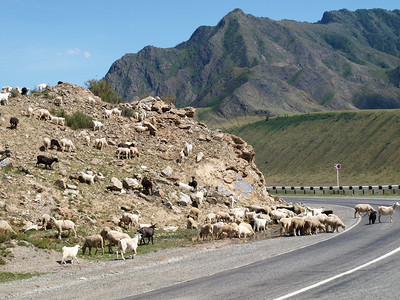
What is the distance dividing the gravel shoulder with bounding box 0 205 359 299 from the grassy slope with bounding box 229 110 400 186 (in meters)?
62.6

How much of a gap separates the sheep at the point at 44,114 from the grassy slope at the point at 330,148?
190 ft

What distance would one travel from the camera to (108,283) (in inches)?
632

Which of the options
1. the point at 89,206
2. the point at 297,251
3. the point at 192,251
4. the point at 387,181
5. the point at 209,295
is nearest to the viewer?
the point at 209,295

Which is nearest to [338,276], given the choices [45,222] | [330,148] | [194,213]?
[45,222]

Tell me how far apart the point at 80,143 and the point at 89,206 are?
27.6 ft

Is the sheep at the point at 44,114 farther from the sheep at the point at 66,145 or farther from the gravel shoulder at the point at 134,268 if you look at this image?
the gravel shoulder at the point at 134,268

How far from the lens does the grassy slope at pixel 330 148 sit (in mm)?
94062

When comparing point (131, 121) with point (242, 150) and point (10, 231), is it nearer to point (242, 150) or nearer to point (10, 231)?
point (242, 150)

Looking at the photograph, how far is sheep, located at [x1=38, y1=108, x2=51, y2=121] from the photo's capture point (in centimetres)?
3662

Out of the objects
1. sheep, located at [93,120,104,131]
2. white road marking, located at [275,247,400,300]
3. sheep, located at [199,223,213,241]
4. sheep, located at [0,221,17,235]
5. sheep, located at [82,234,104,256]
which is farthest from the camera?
sheep, located at [93,120,104,131]

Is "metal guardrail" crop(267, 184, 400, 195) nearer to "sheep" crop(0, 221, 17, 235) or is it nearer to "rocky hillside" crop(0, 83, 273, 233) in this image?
"rocky hillside" crop(0, 83, 273, 233)

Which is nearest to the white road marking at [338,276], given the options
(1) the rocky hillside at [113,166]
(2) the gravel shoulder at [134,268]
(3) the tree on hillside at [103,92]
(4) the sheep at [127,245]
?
(2) the gravel shoulder at [134,268]

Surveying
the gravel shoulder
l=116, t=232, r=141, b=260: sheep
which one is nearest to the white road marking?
the gravel shoulder

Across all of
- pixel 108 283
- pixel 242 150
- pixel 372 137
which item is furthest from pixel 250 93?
pixel 108 283
